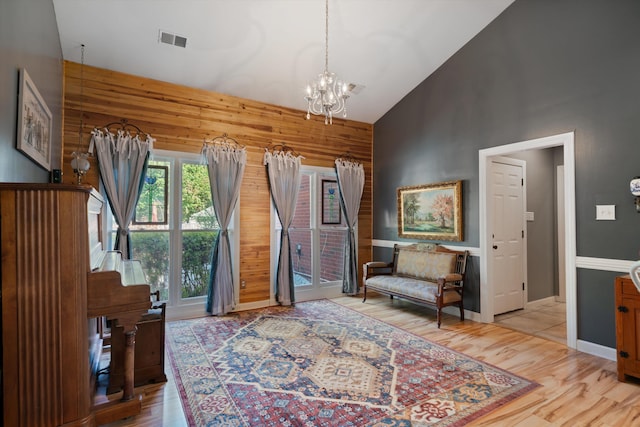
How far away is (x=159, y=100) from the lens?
4168 millimetres

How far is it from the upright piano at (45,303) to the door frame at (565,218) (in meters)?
4.12

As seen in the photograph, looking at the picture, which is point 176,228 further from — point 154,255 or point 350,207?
point 350,207

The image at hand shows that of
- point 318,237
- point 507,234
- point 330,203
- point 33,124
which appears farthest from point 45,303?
point 507,234

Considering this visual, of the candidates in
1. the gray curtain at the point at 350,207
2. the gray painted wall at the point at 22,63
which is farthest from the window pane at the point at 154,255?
the gray curtain at the point at 350,207

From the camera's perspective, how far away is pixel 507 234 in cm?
448

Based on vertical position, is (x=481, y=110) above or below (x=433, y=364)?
above

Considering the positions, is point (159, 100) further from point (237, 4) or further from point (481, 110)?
point (481, 110)

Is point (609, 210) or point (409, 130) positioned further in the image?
point (409, 130)

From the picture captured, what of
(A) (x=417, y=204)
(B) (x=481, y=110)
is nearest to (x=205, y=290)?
(A) (x=417, y=204)

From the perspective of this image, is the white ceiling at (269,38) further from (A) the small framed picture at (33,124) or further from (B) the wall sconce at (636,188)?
(B) the wall sconce at (636,188)

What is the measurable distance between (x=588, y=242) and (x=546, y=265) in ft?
7.31

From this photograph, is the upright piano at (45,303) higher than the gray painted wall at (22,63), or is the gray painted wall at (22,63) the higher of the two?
the gray painted wall at (22,63)

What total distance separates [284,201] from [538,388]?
12.0 ft

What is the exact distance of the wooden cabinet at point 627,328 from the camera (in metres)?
2.53
